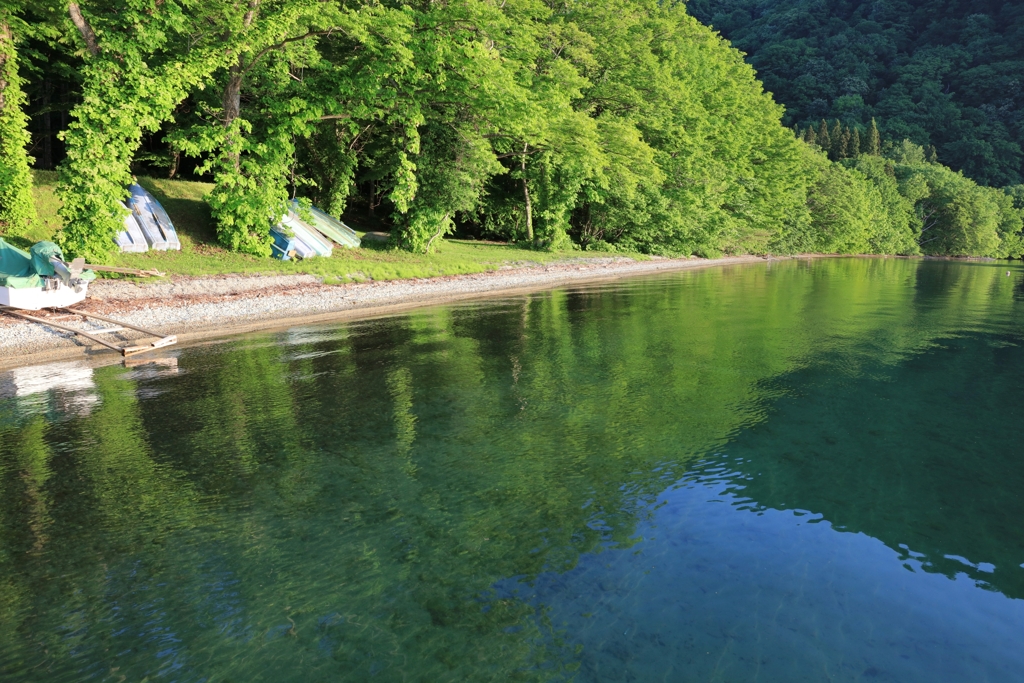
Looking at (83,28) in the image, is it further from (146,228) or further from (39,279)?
(39,279)

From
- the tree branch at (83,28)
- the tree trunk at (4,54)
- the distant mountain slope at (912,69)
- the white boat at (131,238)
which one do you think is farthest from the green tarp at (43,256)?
the distant mountain slope at (912,69)

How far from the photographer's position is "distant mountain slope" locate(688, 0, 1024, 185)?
114 metres

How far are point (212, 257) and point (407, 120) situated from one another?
35.4 ft

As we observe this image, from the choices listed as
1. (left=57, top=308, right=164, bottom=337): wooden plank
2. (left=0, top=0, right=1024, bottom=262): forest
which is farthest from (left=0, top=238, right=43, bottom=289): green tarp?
(left=0, top=0, right=1024, bottom=262): forest

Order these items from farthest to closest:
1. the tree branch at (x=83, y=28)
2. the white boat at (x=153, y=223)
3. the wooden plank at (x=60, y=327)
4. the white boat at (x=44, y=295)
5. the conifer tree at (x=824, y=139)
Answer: the conifer tree at (x=824, y=139) < the white boat at (x=153, y=223) < the tree branch at (x=83, y=28) < the white boat at (x=44, y=295) < the wooden plank at (x=60, y=327)

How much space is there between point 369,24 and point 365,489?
2190cm

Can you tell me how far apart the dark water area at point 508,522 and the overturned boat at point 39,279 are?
2.62 metres

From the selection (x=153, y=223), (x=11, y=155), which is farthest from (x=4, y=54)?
(x=153, y=223)

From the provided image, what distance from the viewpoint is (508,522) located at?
6684 millimetres

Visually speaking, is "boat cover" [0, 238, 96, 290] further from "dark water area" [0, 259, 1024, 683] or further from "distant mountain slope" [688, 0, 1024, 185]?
"distant mountain slope" [688, 0, 1024, 185]

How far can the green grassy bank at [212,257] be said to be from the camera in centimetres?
2000

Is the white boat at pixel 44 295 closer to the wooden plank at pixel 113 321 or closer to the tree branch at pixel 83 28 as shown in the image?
the wooden plank at pixel 113 321

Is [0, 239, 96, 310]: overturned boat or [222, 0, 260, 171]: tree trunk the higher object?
[222, 0, 260, 171]: tree trunk

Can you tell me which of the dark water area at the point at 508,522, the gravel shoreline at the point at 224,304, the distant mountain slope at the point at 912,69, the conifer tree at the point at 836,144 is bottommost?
the dark water area at the point at 508,522
